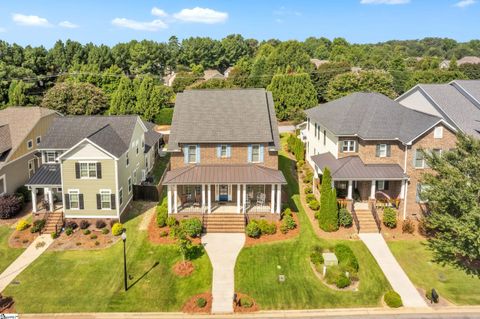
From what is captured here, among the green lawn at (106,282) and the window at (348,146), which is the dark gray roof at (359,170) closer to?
the window at (348,146)

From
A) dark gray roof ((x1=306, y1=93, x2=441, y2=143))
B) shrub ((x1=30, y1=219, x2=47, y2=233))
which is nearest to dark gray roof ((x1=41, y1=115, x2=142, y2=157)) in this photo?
shrub ((x1=30, y1=219, x2=47, y2=233))

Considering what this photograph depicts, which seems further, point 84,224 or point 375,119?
point 375,119

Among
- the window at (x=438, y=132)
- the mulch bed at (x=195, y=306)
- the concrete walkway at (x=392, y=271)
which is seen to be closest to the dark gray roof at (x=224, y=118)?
the concrete walkway at (x=392, y=271)

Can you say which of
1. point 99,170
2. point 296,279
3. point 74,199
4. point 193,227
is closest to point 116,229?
point 74,199

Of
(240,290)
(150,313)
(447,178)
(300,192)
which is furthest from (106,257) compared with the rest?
(447,178)

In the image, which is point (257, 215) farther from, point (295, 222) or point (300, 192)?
point (300, 192)

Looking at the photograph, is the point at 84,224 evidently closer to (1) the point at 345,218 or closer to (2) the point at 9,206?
(2) the point at 9,206
